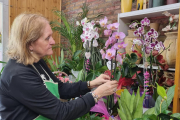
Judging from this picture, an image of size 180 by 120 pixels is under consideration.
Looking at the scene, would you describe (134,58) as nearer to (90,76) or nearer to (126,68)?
(126,68)

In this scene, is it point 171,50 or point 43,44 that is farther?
point 171,50

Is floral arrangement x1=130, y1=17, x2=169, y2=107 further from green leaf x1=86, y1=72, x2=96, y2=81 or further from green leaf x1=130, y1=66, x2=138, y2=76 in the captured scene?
green leaf x1=86, y1=72, x2=96, y2=81

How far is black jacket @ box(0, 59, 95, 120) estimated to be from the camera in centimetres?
80

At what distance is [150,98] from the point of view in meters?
1.27

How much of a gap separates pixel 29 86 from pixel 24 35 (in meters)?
0.30

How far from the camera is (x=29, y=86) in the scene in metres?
0.80

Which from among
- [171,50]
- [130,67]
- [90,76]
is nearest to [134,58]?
[130,67]

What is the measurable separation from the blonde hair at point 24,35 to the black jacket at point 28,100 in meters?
0.05

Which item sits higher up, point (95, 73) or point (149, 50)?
point (149, 50)

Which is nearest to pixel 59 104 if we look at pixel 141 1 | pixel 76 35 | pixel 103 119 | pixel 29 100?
pixel 29 100

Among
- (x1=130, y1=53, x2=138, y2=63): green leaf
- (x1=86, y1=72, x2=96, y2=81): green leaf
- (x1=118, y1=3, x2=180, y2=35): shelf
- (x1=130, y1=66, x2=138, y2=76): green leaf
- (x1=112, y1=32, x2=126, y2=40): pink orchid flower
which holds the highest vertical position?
(x1=118, y1=3, x2=180, y2=35): shelf

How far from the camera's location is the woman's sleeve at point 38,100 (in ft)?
2.62

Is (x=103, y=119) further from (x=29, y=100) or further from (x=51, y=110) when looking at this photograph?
(x=29, y=100)

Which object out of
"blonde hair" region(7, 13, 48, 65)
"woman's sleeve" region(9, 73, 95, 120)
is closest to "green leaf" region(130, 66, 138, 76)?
"woman's sleeve" region(9, 73, 95, 120)
